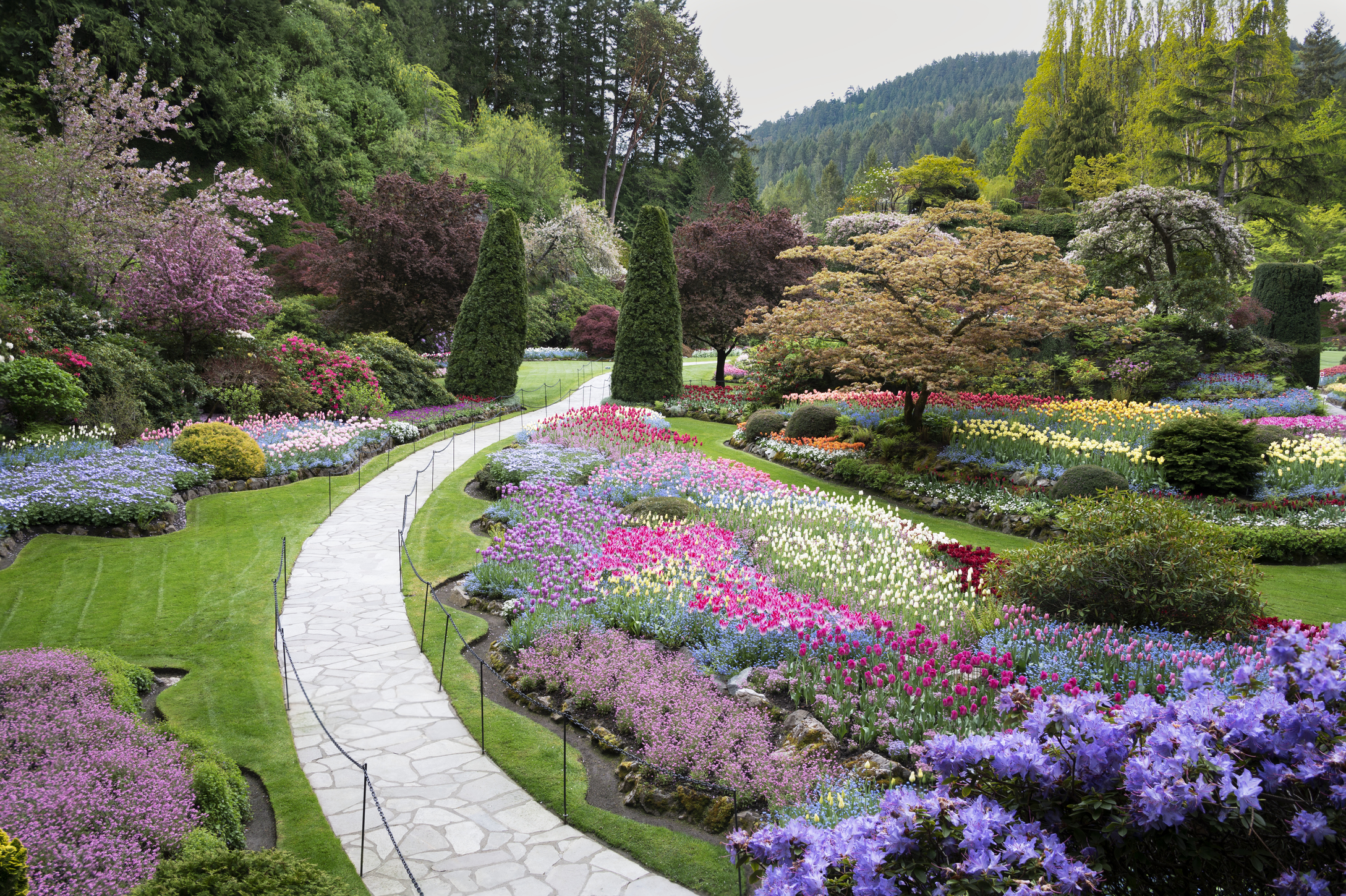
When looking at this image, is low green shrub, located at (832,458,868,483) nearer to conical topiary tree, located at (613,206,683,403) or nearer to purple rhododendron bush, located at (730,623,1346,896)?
conical topiary tree, located at (613,206,683,403)

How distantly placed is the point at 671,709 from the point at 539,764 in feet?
3.24

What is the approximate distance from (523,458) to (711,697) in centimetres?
724

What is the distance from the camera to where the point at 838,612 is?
6.23 metres

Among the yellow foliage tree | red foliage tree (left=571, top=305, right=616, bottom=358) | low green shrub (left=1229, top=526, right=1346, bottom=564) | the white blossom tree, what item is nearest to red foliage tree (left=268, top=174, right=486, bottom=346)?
the yellow foliage tree

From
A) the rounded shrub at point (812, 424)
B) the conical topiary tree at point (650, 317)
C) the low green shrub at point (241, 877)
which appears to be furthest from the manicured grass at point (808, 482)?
the low green shrub at point (241, 877)

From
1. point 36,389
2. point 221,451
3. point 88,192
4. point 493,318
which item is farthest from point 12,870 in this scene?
point 493,318

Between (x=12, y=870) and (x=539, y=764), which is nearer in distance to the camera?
(x=12, y=870)

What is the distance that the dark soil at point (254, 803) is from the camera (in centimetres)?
411

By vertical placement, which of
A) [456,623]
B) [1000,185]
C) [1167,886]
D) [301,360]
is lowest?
[456,623]

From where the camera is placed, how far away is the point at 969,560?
318 inches

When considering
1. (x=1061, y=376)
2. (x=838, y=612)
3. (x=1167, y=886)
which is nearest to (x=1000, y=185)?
(x=1061, y=376)

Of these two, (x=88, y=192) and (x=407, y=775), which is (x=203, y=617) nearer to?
(x=407, y=775)

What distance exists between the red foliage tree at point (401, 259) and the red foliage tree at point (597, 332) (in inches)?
452

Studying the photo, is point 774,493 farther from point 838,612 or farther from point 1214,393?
point 1214,393
